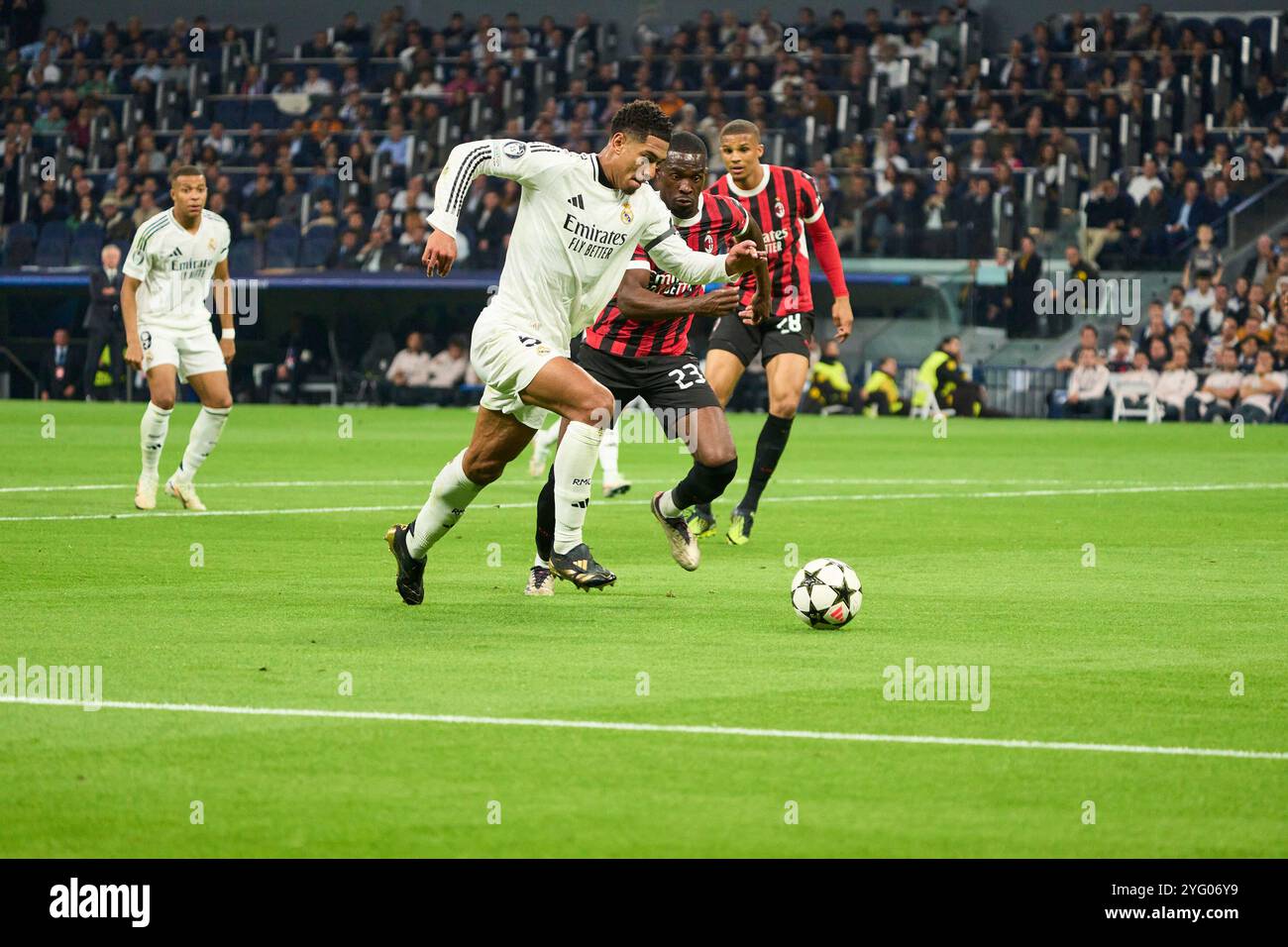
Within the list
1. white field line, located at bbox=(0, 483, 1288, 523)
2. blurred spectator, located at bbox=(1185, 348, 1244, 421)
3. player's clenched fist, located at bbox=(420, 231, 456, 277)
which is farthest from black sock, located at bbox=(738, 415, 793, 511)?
blurred spectator, located at bbox=(1185, 348, 1244, 421)

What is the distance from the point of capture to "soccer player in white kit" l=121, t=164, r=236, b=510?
47.1ft

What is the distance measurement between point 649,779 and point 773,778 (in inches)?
13.1

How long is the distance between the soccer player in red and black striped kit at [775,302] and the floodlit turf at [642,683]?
2.78 ft

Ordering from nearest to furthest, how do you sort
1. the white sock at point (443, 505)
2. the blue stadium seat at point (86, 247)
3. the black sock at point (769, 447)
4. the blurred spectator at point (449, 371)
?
the white sock at point (443, 505) → the black sock at point (769, 447) → the blurred spectator at point (449, 371) → the blue stadium seat at point (86, 247)

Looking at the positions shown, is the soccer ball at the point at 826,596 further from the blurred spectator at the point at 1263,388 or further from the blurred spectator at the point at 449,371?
the blurred spectator at the point at 449,371

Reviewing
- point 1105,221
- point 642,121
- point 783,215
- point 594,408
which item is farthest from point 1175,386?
point 594,408

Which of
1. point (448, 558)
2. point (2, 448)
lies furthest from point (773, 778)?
point (2, 448)

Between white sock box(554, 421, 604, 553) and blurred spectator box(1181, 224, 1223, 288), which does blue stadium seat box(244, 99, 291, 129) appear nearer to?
blurred spectator box(1181, 224, 1223, 288)

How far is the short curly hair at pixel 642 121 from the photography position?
29.3 feet

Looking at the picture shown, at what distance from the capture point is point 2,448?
20375mm

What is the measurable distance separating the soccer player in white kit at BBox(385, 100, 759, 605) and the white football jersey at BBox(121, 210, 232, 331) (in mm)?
6133

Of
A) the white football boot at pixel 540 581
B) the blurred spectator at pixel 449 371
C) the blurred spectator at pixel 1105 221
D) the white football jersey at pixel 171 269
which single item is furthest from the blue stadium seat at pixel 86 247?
the white football boot at pixel 540 581

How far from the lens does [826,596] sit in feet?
27.5

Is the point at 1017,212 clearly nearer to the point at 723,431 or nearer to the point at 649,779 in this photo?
the point at 723,431
